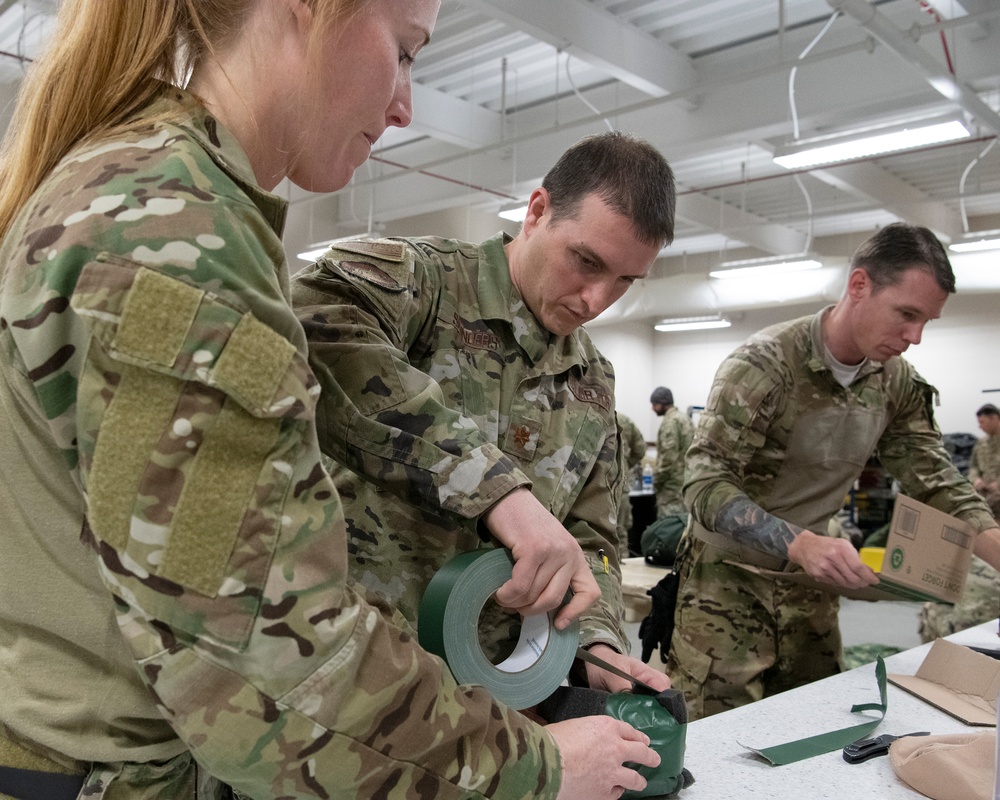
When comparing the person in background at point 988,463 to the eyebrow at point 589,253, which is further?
the person in background at point 988,463

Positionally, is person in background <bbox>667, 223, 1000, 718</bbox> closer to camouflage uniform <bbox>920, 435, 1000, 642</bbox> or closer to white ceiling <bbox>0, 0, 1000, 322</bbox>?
camouflage uniform <bbox>920, 435, 1000, 642</bbox>

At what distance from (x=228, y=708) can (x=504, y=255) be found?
1261 millimetres

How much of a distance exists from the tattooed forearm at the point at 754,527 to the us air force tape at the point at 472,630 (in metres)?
1.57

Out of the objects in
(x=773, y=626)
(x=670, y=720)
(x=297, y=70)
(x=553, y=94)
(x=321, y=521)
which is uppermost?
(x=553, y=94)

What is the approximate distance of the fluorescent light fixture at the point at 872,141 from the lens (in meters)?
5.07

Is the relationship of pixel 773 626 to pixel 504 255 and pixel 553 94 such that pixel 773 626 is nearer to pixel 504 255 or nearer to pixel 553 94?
pixel 504 255

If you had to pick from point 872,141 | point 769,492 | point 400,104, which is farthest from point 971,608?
point 400,104

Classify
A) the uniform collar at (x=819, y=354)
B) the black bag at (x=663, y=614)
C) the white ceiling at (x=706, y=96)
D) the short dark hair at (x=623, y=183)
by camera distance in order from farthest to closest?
the white ceiling at (x=706, y=96)
the black bag at (x=663, y=614)
the uniform collar at (x=819, y=354)
the short dark hair at (x=623, y=183)

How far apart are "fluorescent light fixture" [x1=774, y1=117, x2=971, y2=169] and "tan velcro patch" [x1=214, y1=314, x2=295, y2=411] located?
17.4ft

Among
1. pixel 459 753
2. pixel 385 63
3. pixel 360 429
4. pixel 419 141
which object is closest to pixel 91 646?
pixel 459 753

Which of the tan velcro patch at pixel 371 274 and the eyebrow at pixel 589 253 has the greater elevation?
the eyebrow at pixel 589 253

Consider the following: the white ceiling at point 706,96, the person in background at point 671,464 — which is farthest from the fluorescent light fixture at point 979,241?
the person in background at point 671,464

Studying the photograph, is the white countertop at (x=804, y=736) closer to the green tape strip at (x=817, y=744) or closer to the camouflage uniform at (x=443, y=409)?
the green tape strip at (x=817, y=744)

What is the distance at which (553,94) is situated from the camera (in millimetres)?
8320
